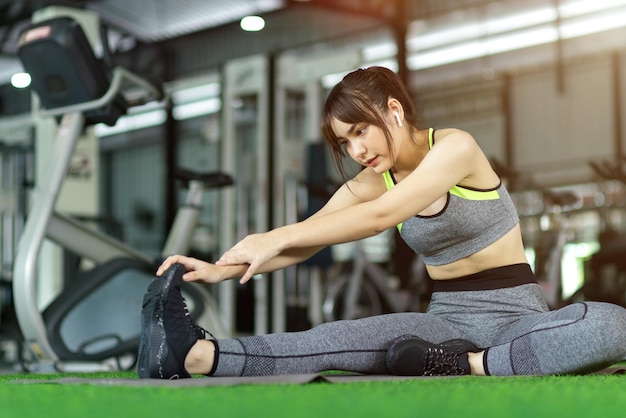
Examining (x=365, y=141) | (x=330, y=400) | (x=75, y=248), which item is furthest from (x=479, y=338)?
(x=75, y=248)

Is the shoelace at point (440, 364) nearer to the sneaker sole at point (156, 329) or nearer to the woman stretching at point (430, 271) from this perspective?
the woman stretching at point (430, 271)

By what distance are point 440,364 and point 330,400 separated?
71cm

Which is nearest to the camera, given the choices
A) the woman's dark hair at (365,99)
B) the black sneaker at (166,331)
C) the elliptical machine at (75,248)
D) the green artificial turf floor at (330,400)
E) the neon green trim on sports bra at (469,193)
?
the green artificial turf floor at (330,400)

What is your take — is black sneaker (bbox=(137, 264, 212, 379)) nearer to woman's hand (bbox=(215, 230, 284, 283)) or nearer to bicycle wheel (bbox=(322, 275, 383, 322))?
woman's hand (bbox=(215, 230, 284, 283))

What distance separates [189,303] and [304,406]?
239 centimetres

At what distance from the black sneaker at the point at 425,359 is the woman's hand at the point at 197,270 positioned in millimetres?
421

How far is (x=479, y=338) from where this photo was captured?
199cm

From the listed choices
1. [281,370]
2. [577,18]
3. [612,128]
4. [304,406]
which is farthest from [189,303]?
[577,18]

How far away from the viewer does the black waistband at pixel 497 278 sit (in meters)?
2.00

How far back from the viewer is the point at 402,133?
1.96 meters

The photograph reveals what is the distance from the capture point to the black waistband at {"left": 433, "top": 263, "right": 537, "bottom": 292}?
2002 mm

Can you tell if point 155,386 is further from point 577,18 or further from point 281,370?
point 577,18

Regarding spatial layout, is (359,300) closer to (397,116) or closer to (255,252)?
(397,116)

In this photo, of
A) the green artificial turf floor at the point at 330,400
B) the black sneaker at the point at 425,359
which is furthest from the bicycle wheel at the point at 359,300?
the green artificial turf floor at the point at 330,400
